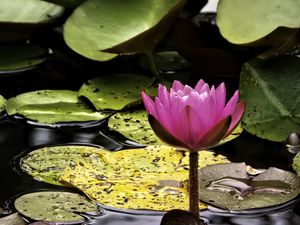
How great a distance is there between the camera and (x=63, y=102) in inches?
78.0

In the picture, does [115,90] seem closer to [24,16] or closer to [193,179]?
[24,16]

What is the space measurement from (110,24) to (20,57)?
0.37 meters

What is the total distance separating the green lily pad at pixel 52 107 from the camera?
1880 millimetres

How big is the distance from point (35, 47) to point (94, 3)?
36 cm

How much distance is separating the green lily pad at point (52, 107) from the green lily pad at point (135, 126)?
0.05m

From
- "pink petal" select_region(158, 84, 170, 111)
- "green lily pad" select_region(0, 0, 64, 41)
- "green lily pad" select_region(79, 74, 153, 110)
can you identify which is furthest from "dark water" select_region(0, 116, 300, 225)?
"green lily pad" select_region(0, 0, 64, 41)

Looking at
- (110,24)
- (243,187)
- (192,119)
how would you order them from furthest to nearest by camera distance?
(110,24)
(243,187)
(192,119)

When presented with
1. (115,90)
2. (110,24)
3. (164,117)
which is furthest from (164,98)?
(110,24)

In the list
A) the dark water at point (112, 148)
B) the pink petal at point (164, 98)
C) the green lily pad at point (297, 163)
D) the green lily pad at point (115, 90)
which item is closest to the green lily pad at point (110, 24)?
the green lily pad at point (115, 90)

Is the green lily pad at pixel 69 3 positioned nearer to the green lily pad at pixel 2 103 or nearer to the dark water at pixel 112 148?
the green lily pad at pixel 2 103

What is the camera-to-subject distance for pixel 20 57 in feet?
7.67

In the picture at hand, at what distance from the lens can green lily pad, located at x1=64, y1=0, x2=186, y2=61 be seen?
2.07 m

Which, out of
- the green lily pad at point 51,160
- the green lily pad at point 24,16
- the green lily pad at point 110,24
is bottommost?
the green lily pad at point 51,160

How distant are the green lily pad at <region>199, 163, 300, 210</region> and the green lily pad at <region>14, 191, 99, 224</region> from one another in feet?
0.77
